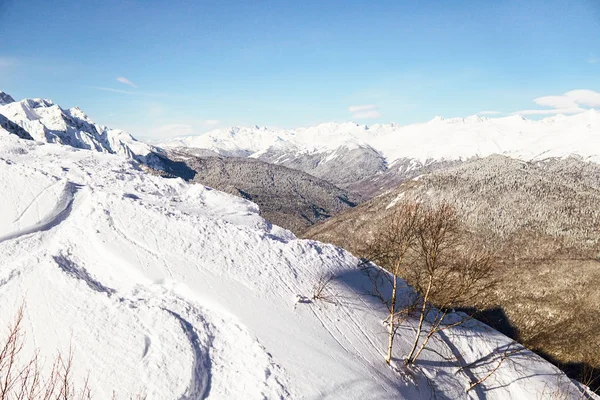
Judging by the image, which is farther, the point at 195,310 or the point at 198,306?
the point at 198,306

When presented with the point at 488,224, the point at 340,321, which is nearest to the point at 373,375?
the point at 340,321

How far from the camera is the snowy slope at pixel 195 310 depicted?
12.3m

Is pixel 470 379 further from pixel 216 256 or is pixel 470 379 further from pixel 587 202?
pixel 587 202

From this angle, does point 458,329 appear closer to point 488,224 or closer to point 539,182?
point 488,224

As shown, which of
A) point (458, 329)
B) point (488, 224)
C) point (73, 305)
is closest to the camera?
point (73, 305)

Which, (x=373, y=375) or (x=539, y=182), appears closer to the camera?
(x=373, y=375)

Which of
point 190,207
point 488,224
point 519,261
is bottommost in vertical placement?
point 519,261

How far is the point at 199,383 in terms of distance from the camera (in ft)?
39.1

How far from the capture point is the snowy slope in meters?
12.3

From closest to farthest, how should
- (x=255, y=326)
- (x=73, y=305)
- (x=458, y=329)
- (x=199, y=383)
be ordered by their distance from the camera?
(x=199, y=383), (x=73, y=305), (x=255, y=326), (x=458, y=329)

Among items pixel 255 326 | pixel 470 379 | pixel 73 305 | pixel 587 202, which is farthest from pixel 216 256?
pixel 587 202

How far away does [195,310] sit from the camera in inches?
580

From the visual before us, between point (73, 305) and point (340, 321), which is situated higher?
point (73, 305)

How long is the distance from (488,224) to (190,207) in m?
150
